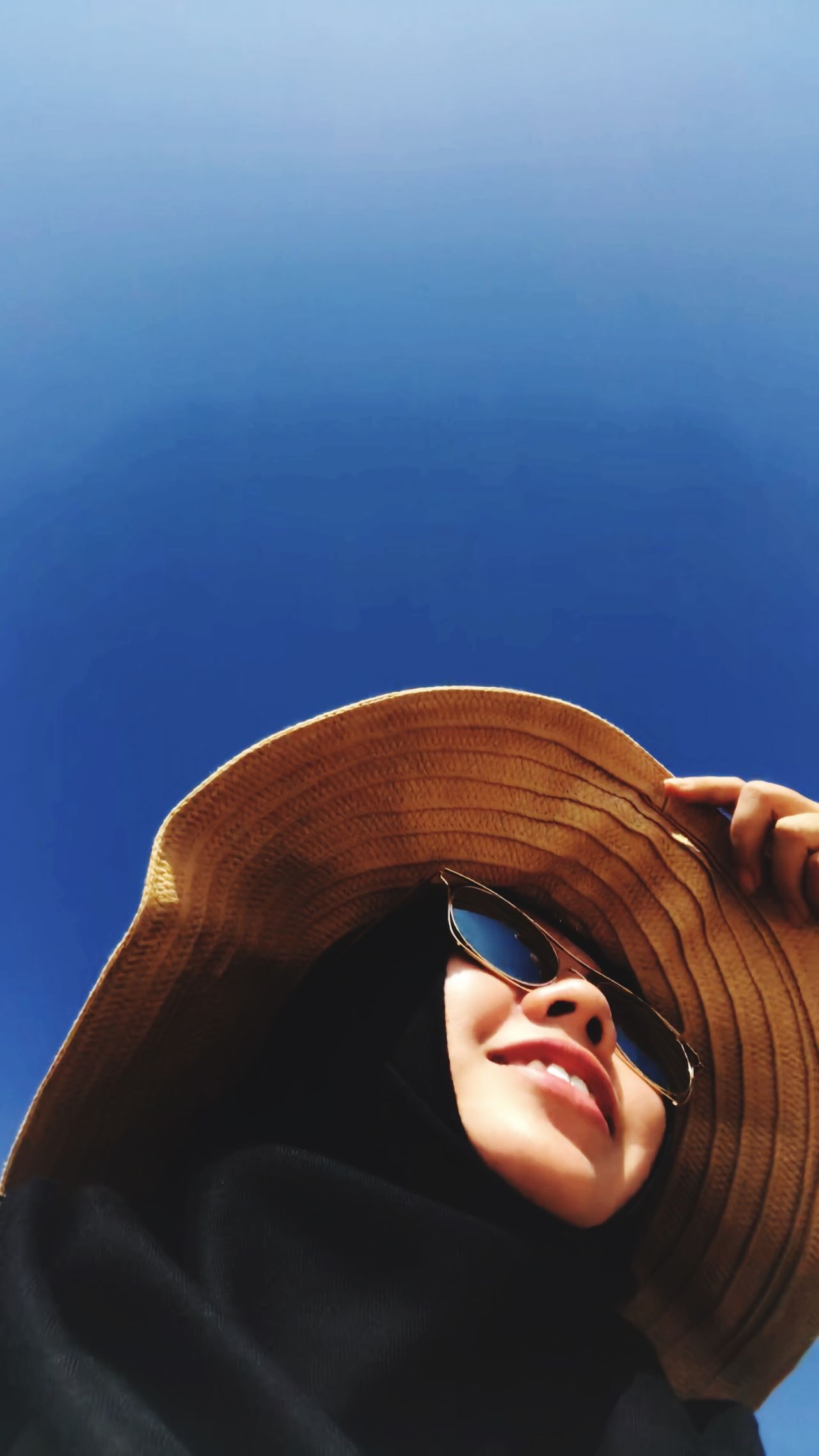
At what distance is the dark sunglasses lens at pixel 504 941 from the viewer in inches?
46.6

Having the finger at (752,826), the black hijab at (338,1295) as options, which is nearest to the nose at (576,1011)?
the black hijab at (338,1295)

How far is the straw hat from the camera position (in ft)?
3.81

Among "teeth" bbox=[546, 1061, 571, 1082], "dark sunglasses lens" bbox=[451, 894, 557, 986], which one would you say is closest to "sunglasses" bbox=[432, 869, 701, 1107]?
"dark sunglasses lens" bbox=[451, 894, 557, 986]

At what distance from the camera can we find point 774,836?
4.08 feet

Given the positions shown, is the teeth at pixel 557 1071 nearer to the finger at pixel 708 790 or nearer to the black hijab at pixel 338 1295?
the black hijab at pixel 338 1295

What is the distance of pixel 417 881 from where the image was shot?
4.44 ft

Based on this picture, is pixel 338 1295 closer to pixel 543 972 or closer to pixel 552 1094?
pixel 552 1094

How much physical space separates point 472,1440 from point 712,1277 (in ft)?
1.77

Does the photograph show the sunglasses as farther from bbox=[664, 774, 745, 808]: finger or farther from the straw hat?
bbox=[664, 774, 745, 808]: finger

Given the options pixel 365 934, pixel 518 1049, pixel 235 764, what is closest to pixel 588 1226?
pixel 518 1049

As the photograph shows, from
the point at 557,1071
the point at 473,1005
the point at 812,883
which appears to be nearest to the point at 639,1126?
the point at 557,1071

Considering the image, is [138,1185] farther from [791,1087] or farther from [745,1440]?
[791,1087]

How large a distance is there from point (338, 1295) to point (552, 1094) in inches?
12.3

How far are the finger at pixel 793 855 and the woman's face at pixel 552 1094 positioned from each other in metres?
0.31
